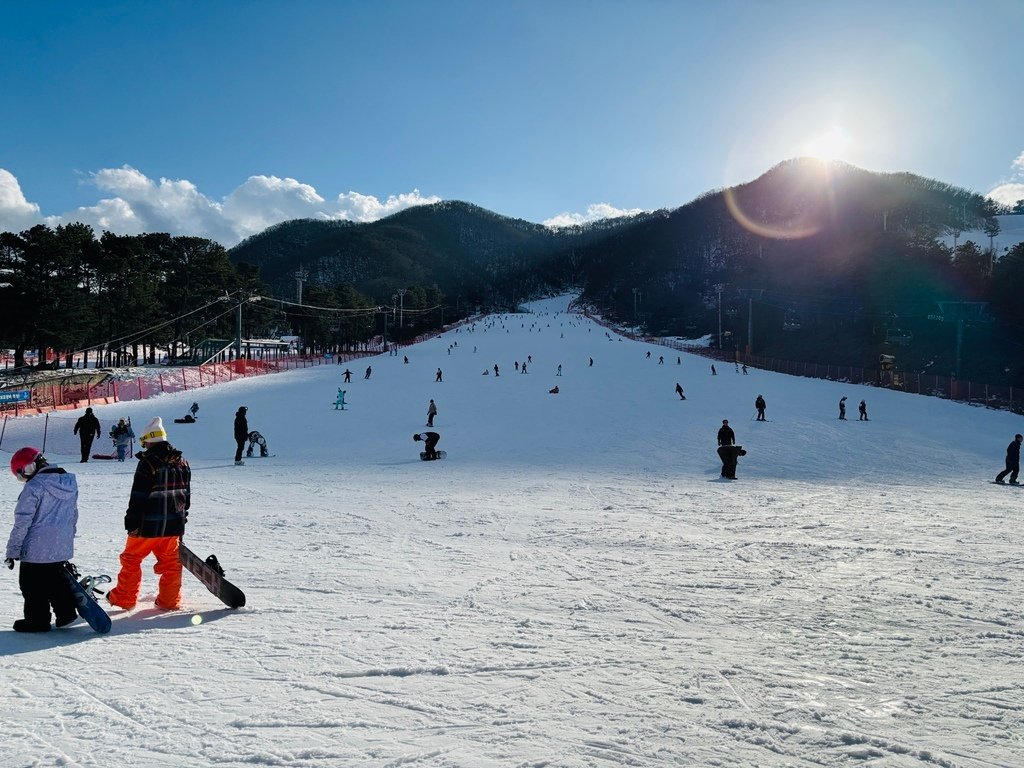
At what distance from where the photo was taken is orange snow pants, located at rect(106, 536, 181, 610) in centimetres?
494

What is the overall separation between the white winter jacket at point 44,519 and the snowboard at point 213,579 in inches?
34.7

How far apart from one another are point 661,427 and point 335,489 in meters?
14.0

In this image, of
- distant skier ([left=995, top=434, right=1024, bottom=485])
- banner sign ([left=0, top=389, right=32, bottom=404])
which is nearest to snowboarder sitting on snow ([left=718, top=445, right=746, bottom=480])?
distant skier ([left=995, top=434, right=1024, bottom=485])

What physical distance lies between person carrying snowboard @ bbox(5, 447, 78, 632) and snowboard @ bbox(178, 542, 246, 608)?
0.82m

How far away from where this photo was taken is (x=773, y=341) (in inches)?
3118

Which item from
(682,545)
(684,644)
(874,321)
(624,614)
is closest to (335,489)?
(682,545)

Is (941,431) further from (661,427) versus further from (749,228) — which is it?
(749,228)

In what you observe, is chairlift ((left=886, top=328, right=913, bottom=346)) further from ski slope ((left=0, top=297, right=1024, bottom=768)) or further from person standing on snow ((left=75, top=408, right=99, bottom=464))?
person standing on snow ((left=75, top=408, right=99, bottom=464))

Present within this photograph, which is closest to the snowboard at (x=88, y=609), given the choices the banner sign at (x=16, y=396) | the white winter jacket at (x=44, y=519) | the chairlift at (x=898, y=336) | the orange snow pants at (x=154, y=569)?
the white winter jacket at (x=44, y=519)

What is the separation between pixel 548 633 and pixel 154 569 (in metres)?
3.29

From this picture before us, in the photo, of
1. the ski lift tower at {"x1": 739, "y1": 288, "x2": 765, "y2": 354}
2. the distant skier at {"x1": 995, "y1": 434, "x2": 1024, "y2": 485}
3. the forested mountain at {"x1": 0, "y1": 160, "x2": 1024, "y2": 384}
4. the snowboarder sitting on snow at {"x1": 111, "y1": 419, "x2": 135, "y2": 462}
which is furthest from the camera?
the ski lift tower at {"x1": 739, "y1": 288, "x2": 765, "y2": 354}

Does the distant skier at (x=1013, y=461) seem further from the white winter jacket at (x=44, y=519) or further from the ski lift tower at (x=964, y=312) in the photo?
the ski lift tower at (x=964, y=312)

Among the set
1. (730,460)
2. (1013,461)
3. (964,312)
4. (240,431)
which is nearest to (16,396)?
(240,431)

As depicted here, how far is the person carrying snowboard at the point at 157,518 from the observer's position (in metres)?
4.76
